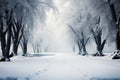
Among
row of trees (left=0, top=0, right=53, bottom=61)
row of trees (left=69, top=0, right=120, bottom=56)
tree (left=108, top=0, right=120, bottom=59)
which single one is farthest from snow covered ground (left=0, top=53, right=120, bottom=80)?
row of trees (left=69, top=0, right=120, bottom=56)

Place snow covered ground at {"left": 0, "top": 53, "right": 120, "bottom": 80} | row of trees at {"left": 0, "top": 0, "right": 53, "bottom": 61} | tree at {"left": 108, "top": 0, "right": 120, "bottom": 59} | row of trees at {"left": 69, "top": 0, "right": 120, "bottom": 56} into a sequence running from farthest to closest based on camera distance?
1. row of trees at {"left": 69, "top": 0, "right": 120, "bottom": 56}
2. tree at {"left": 108, "top": 0, "right": 120, "bottom": 59}
3. row of trees at {"left": 0, "top": 0, "right": 53, "bottom": 61}
4. snow covered ground at {"left": 0, "top": 53, "right": 120, "bottom": 80}

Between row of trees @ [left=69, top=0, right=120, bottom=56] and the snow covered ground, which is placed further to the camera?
row of trees @ [left=69, top=0, right=120, bottom=56]

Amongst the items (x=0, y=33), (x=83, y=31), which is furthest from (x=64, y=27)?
(x=0, y=33)

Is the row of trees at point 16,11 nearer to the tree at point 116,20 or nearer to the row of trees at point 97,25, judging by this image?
the row of trees at point 97,25

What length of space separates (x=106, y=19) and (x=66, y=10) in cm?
2478

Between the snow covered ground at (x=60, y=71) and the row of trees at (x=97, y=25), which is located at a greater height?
the row of trees at (x=97, y=25)

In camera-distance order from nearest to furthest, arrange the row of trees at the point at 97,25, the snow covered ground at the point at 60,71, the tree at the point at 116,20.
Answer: the snow covered ground at the point at 60,71 → the tree at the point at 116,20 → the row of trees at the point at 97,25

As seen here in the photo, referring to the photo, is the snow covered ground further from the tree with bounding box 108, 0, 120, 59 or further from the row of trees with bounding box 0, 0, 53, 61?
the row of trees with bounding box 0, 0, 53, 61

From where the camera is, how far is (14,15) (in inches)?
977

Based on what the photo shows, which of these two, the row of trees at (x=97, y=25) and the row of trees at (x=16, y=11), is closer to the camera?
the row of trees at (x=16, y=11)

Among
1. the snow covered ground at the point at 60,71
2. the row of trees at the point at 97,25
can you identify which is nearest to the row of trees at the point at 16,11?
the row of trees at the point at 97,25

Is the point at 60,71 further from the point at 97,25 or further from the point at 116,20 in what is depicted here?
the point at 97,25

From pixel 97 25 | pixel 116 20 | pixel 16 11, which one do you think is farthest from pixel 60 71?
pixel 97 25

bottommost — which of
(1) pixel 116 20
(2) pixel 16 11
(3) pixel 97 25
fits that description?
(1) pixel 116 20
